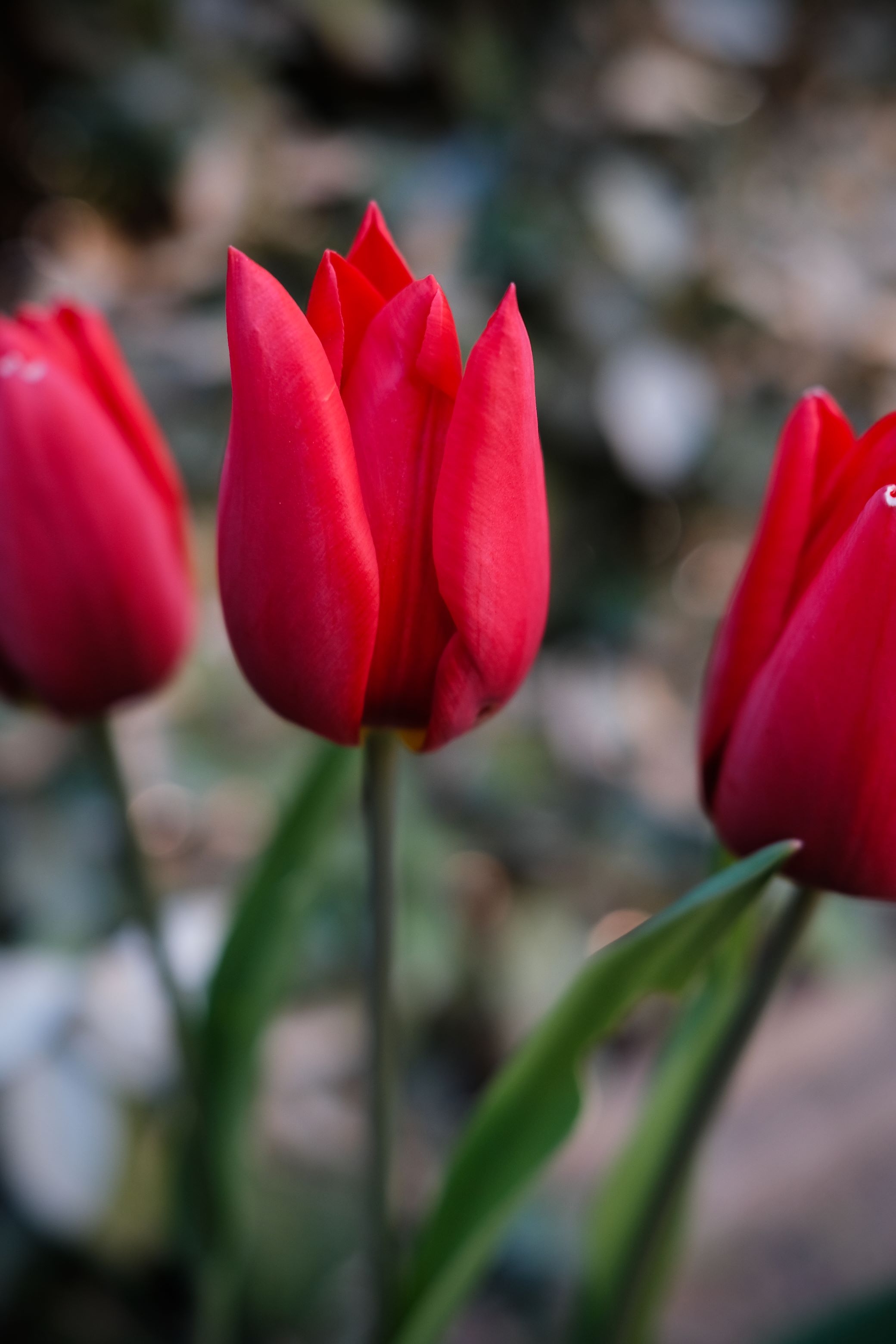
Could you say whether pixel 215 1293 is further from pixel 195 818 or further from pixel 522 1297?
pixel 195 818

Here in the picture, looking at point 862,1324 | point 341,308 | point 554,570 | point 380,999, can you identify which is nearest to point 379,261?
point 341,308

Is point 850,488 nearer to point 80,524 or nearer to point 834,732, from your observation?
point 834,732

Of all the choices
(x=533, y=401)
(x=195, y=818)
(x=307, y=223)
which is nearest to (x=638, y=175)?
(x=307, y=223)

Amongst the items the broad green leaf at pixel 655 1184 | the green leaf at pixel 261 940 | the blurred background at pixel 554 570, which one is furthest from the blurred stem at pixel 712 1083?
the blurred background at pixel 554 570

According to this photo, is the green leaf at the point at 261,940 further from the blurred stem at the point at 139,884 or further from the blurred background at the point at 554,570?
the blurred background at the point at 554,570

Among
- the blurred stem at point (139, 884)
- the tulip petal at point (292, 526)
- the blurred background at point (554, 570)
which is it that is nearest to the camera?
the tulip petal at point (292, 526)

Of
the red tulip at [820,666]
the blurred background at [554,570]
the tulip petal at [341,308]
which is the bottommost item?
the blurred background at [554,570]

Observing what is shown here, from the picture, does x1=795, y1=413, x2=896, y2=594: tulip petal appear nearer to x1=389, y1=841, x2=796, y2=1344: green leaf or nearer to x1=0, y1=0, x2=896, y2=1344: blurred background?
x1=389, y1=841, x2=796, y2=1344: green leaf
